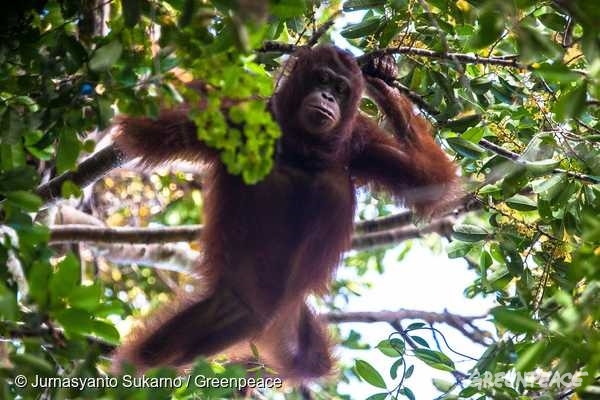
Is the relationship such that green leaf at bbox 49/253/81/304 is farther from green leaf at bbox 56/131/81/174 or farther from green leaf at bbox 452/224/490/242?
green leaf at bbox 452/224/490/242

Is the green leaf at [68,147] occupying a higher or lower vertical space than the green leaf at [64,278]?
higher

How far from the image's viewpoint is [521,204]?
4.09 metres

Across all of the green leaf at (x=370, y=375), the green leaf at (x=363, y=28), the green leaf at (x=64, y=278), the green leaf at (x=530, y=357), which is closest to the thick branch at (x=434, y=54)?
the green leaf at (x=363, y=28)

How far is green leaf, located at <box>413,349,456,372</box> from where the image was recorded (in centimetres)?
403

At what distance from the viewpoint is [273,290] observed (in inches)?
Answer: 190

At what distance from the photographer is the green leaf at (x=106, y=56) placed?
259cm

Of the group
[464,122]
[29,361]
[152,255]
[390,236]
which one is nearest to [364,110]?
[464,122]

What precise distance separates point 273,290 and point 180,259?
2.01 meters

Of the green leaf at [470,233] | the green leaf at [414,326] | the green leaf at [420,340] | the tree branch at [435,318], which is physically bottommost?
the tree branch at [435,318]

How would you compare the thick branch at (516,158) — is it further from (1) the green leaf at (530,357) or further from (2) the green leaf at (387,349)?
(1) the green leaf at (530,357)

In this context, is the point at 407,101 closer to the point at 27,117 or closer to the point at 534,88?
the point at 534,88

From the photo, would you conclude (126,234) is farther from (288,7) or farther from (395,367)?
(288,7)

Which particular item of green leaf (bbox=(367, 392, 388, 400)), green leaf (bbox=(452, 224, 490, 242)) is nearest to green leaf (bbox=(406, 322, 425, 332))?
green leaf (bbox=(367, 392, 388, 400))

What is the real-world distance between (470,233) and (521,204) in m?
0.36
